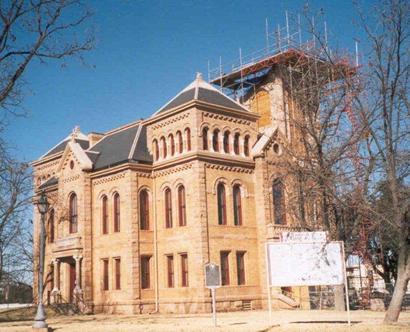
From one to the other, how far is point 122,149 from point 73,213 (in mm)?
5825

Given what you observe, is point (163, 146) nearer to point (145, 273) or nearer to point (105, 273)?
point (145, 273)

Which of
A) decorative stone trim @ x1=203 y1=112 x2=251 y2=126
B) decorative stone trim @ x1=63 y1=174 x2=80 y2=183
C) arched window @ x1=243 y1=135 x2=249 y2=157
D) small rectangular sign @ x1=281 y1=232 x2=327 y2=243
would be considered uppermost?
decorative stone trim @ x1=203 y1=112 x2=251 y2=126

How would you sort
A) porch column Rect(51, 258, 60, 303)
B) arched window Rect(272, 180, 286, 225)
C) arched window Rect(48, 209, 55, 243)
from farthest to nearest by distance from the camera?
1. arched window Rect(48, 209, 55, 243)
2. porch column Rect(51, 258, 60, 303)
3. arched window Rect(272, 180, 286, 225)

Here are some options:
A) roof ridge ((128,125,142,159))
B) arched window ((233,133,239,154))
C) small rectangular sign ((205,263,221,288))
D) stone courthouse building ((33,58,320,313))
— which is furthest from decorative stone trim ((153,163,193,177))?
small rectangular sign ((205,263,221,288))

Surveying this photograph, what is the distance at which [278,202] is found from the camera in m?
37.4

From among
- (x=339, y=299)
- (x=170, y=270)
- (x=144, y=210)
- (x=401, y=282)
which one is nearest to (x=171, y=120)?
(x=144, y=210)

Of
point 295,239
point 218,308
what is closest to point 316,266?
point 295,239

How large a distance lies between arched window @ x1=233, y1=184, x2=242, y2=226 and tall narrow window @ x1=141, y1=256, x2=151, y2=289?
19.9 feet

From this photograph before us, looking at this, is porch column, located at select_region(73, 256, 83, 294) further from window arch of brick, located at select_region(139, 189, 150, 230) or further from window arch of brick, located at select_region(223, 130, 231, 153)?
window arch of brick, located at select_region(223, 130, 231, 153)

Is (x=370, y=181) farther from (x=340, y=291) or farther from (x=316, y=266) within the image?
(x=340, y=291)

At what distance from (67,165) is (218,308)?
15.7 m

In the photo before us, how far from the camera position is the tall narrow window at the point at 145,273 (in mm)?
35562

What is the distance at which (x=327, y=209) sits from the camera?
96.4 ft

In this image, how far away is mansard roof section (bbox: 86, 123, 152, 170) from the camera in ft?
123
